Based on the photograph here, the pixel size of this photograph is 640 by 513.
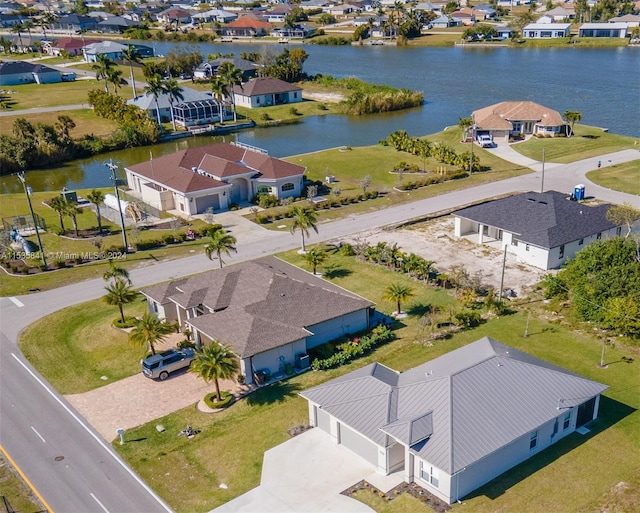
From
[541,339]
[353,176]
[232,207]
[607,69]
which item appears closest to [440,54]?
[607,69]

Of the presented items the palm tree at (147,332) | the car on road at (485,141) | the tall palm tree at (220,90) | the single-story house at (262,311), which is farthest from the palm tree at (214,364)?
the tall palm tree at (220,90)

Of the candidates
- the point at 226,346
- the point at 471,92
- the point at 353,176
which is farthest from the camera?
the point at 471,92

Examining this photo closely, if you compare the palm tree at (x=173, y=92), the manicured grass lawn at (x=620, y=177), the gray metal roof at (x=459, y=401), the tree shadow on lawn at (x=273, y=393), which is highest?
the palm tree at (x=173, y=92)

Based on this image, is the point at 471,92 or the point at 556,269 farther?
the point at 471,92

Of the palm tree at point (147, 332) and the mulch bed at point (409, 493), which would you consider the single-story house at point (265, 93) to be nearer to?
the palm tree at point (147, 332)

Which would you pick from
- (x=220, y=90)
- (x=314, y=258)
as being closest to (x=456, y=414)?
(x=314, y=258)

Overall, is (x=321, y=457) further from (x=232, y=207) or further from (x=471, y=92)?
(x=471, y=92)
